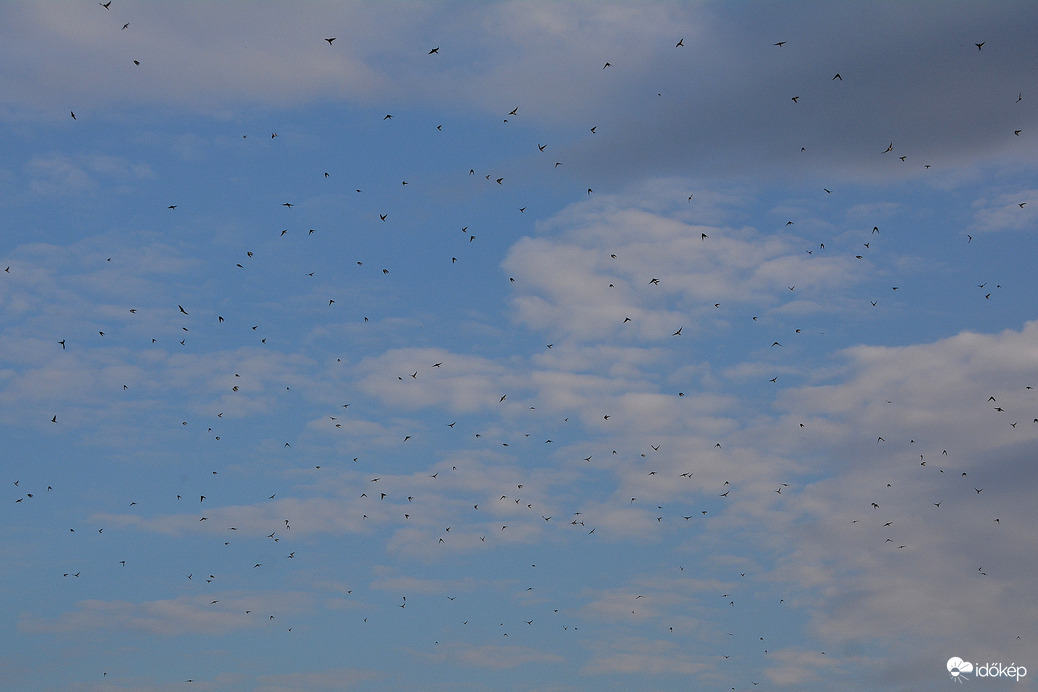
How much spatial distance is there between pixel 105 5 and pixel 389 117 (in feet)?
108

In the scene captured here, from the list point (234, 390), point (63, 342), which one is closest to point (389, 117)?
point (234, 390)

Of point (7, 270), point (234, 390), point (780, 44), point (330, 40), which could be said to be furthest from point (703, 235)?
point (7, 270)

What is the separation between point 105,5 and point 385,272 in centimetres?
4333

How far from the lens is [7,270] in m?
97.8

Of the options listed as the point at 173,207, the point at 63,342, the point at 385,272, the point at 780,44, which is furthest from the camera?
the point at 63,342

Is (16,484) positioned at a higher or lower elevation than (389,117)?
lower

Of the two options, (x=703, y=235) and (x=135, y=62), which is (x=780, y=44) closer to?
(x=703, y=235)

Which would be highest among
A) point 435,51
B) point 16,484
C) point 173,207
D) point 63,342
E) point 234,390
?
point 435,51

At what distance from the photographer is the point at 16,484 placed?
105 metres

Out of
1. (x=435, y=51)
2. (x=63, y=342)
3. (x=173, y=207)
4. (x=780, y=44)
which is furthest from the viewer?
(x=63, y=342)

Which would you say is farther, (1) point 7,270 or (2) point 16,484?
(2) point 16,484

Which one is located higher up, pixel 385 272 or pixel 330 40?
pixel 330 40

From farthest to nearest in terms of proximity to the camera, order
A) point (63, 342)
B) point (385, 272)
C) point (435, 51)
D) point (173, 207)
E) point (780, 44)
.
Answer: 1. point (63, 342)
2. point (385, 272)
3. point (173, 207)
4. point (780, 44)
5. point (435, 51)

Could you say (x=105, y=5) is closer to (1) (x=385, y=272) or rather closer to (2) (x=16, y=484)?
(1) (x=385, y=272)
